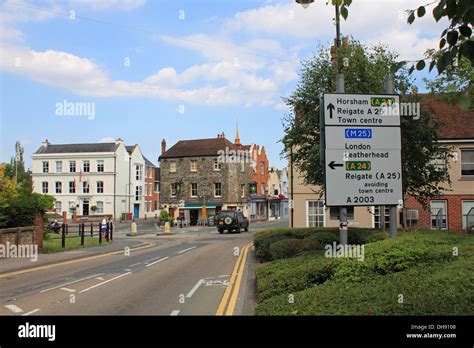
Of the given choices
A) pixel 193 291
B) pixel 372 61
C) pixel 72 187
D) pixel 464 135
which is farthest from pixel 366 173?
pixel 72 187

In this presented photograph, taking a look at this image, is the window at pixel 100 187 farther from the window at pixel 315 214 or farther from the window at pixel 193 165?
the window at pixel 315 214

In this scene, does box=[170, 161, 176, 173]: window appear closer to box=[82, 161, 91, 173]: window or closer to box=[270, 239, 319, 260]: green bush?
box=[82, 161, 91, 173]: window

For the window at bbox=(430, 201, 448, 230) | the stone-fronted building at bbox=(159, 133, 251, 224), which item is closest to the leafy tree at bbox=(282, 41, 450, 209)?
the window at bbox=(430, 201, 448, 230)

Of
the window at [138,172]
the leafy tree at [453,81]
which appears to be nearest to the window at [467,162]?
the leafy tree at [453,81]

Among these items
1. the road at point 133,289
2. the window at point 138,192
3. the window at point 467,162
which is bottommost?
the road at point 133,289

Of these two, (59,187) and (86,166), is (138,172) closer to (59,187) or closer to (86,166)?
(86,166)

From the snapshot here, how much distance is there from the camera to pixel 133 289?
1133 centimetres

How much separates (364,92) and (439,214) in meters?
14.2

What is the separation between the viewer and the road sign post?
38.7 feet

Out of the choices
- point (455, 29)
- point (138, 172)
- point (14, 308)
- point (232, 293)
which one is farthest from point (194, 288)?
point (138, 172)

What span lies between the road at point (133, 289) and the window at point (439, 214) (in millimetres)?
14897

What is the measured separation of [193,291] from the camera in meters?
11.0

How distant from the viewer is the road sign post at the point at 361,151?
11797mm
